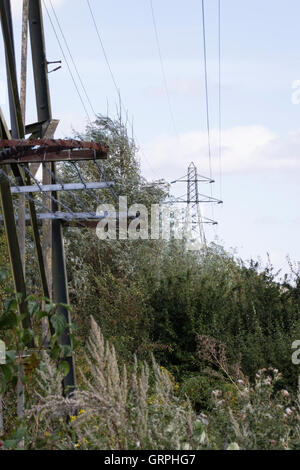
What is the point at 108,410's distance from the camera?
2.75m

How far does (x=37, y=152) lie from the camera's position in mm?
4922

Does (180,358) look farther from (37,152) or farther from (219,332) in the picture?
(37,152)

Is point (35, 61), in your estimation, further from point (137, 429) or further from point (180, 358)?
point (180, 358)

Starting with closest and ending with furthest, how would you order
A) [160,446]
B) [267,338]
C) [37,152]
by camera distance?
[160,446], [37,152], [267,338]

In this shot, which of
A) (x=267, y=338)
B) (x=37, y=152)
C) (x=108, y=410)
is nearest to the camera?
(x=108, y=410)

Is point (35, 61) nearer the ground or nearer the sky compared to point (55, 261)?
nearer the sky

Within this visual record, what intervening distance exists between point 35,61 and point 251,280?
595cm

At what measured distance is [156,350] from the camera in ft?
33.3

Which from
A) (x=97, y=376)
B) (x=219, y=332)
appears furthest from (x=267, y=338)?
(x=97, y=376)

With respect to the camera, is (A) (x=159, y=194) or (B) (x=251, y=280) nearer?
(B) (x=251, y=280)

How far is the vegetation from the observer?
121 inches

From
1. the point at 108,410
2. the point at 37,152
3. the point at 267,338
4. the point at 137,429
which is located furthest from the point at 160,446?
the point at 267,338

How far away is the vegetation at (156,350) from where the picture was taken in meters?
3.07

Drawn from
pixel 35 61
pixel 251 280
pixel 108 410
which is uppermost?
pixel 35 61
